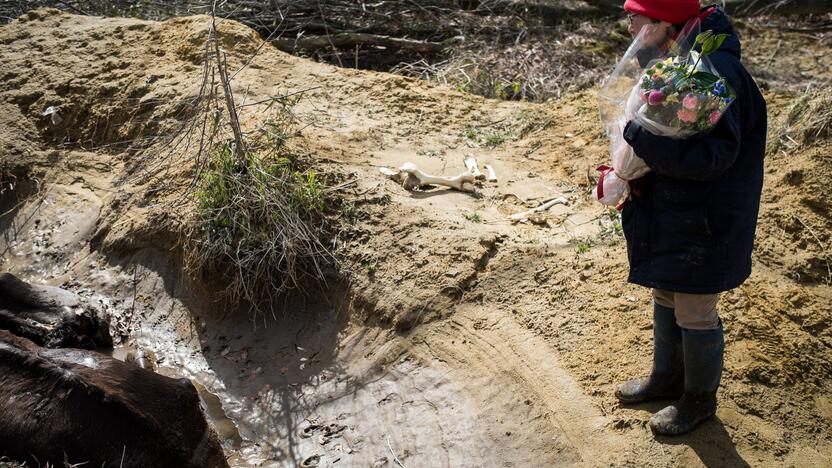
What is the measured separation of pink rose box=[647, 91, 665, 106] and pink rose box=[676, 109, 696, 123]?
10 centimetres

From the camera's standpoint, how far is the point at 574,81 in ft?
29.7

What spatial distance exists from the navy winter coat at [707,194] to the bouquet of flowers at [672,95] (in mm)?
53

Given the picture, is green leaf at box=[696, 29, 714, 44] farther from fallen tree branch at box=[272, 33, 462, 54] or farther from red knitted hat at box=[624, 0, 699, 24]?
fallen tree branch at box=[272, 33, 462, 54]

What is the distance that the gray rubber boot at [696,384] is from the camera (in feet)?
12.5

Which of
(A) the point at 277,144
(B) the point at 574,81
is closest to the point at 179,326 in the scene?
(A) the point at 277,144

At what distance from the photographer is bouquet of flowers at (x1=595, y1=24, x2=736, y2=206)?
3285mm

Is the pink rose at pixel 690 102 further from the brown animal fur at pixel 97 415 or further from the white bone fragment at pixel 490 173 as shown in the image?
the white bone fragment at pixel 490 173

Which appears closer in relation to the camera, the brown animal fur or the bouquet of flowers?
the bouquet of flowers

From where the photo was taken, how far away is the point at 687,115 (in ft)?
10.8

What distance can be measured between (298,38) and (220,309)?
463 centimetres

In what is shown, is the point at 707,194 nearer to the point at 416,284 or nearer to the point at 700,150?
the point at 700,150

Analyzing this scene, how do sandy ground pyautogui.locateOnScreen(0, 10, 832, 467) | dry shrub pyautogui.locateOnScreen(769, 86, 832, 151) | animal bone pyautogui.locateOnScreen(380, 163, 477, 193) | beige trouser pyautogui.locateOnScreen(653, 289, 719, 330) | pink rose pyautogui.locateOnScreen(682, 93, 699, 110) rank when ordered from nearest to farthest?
pink rose pyautogui.locateOnScreen(682, 93, 699, 110) → beige trouser pyautogui.locateOnScreen(653, 289, 719, 330) → sandy ground pyautogui.locateOnScreen(0, 10, 832, 467) → dry shrub pyautogui.locateOnScreen(769, 86, 832, 151) → animal bone pyautogui.locateOnScreen(380, 163, 477, 193)

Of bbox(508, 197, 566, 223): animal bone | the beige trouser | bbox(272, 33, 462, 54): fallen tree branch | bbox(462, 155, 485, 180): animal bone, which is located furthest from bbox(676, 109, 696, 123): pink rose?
bbox(272, 33, 462, 54): fallen tree branch

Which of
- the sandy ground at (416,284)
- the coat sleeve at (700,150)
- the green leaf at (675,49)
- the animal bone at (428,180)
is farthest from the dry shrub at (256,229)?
the green leaf at (675,49)
